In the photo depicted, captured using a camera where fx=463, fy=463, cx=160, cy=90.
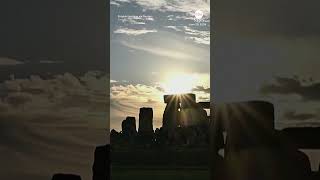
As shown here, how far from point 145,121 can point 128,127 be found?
9 centimetres

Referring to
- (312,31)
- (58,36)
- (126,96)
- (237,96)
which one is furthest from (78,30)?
(312,31)

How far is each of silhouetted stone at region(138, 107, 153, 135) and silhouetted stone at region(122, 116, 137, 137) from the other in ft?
0.12

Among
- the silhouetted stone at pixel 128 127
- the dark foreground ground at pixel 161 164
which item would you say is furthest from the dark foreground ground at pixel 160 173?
the silhouetted stone at pixel 128 127

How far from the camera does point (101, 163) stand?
2369 mm

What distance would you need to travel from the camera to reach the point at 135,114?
2.38 metres

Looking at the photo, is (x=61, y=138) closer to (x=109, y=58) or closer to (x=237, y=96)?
(x=109, y=58)

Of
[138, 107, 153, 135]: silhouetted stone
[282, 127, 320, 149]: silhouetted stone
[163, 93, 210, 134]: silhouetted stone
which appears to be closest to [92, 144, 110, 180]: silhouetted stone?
[138, 107, 153, 135]: silhouetted stone

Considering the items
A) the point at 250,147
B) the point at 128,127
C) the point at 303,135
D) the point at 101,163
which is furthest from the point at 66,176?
the point at 303,135

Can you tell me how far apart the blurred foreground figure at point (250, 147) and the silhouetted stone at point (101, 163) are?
536 mm

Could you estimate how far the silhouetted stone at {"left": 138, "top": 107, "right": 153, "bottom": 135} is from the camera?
237cm

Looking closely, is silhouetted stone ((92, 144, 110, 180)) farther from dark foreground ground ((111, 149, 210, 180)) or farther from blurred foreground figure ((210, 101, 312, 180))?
blurred foreground figure ((210, 101, 312, 180))

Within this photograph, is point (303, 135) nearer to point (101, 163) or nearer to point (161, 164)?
point (161, 164)

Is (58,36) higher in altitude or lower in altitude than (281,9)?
lower

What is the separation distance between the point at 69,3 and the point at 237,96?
997mm
